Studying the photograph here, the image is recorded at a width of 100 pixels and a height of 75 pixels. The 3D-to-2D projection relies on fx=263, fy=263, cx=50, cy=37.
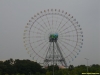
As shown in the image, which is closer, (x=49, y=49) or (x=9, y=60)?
(x=49, y=49)

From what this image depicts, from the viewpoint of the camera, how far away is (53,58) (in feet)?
168

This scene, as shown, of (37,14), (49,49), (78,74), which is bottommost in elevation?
(78,74)

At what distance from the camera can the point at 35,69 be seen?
75.8 metres

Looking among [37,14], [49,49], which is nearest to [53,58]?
[49,49]

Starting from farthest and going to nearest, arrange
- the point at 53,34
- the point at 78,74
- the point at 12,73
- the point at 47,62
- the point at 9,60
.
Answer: the point at 9,60 < the point at 12,73 < the point at 78,74 < the point at 47,62 < the point at 53,34

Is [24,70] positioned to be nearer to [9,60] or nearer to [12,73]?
[12,73]

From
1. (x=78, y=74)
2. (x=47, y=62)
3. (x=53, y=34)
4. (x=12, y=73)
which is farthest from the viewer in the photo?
(x=12, y=73)

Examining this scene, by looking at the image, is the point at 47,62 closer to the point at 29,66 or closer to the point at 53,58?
the point at 53,58

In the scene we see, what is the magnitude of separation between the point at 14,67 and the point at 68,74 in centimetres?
1830

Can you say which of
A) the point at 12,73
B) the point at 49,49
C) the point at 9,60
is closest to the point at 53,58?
the point at 49,49

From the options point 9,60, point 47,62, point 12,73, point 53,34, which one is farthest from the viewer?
point 9,60

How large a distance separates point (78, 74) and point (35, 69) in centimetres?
1986

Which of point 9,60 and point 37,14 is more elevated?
point 37,14

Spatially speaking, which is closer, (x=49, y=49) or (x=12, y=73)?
(x=49, y=49)
